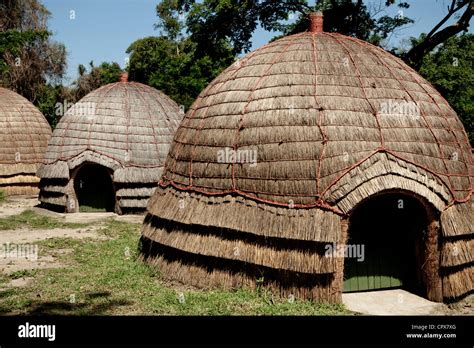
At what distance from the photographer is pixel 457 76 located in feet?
87.0

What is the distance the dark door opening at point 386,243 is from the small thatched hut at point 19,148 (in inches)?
777

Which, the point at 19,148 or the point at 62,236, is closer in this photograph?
the point at 62,236

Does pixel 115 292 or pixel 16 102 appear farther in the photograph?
pixel 16 102

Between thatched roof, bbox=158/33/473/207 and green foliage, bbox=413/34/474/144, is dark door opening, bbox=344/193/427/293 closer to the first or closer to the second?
thatched roof, bbox=158/33/473/207

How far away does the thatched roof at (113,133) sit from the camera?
18.0 meters

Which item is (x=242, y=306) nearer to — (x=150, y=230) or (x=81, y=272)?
(x=150, y=230)

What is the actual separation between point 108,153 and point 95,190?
2.15 meters

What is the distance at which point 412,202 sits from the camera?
8914 millimetres

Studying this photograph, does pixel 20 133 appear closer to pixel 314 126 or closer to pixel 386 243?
pixel 314 126

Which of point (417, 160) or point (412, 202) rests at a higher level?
point (417, 160)

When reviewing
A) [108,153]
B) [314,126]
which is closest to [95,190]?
[108,153]

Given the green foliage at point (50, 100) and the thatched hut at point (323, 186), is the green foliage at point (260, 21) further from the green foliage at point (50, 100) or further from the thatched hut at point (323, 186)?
the green foliage at point (50, 100)
